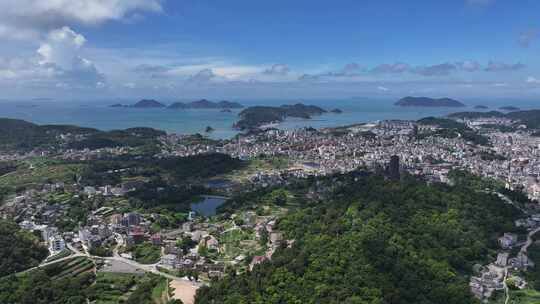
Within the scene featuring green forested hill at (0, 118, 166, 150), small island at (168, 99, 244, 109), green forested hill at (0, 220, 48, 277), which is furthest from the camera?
small island at (168, 99, 244, 109)

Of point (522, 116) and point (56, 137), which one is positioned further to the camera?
point (522, 116)

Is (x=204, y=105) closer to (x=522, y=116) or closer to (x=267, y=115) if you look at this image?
(x=267, y=115)

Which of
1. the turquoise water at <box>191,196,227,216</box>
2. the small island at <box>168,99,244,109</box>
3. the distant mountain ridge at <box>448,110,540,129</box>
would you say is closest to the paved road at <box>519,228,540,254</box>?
the turquoise water at <box>191,196,227,216</box>

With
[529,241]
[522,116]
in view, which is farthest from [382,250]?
[522,116]

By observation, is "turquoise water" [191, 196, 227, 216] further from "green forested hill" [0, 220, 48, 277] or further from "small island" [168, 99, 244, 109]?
"small island" [168, 99, 244, 109]

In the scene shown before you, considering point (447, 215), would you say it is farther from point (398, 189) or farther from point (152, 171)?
point (152, 171)

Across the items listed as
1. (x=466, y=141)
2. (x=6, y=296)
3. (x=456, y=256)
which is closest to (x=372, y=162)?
(x=466, y=141)

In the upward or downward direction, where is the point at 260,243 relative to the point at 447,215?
downward
